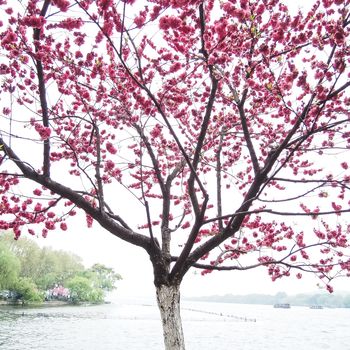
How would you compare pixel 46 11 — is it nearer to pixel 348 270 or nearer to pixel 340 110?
pixel 340 110

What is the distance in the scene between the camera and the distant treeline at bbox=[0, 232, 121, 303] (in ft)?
179

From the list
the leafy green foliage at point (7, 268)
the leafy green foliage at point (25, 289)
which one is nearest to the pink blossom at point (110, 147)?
the leafy green foliage at point (7, 268)

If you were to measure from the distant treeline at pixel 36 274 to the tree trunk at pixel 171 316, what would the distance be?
5489 centimetres

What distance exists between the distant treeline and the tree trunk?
54.9 m

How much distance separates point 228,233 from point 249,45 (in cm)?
306

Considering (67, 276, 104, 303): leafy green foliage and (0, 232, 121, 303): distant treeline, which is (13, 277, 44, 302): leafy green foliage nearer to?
(0, 232, 121, 303): distant treeline

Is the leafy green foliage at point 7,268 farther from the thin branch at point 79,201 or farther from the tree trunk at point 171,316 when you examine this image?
the tree trunk at point 171,316

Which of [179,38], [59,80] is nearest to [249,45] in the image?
[179,38]

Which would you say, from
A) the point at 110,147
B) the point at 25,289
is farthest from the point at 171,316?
the point at 25,289

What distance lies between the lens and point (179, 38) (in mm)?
5320

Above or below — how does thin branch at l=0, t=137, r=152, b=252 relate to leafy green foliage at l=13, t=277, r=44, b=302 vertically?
above

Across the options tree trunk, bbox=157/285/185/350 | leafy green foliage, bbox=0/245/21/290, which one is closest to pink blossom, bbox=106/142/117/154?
tree trunk, bbox=157/285/185/350

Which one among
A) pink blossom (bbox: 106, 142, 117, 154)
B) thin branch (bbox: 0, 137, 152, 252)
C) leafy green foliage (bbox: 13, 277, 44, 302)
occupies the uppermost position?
pink blossom (bbox: 106, 142, 117, 154)

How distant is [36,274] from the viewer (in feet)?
248
